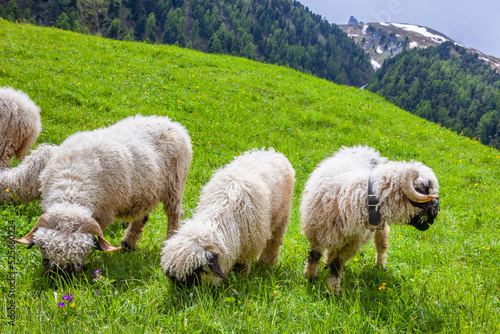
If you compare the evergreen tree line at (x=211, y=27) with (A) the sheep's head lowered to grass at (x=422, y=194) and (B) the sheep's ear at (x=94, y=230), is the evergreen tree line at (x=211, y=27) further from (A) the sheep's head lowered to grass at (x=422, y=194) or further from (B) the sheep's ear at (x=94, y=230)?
(B) the sheep's ear at (x=94, y=230)

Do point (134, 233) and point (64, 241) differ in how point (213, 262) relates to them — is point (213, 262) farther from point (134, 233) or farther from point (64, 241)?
point (134, 233)

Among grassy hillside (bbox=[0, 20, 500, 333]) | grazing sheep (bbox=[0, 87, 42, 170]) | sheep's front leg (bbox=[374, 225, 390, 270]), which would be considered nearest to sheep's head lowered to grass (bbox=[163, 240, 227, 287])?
grassy hillside (bbox=[0, 20, 500, 333])

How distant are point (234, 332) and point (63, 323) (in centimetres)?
152

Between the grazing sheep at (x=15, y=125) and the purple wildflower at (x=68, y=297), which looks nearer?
the purple wildflower at (x=68, y=297)

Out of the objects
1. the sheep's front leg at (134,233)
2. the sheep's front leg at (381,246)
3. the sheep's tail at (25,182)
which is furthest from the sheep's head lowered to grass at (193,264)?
the sheep's tail at (25,182)

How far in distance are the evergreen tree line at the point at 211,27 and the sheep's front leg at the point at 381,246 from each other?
12617 centimetres

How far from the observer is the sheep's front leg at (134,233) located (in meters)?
5.45

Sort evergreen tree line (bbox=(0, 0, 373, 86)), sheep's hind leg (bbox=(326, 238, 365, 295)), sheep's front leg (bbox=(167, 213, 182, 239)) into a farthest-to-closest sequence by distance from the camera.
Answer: evergreen tree line (bbox=(0, 0, 373, 86)) → sheep's front leg (bbox=(167, 213, 182, 239)) → sheep's hind leg (bbox=(326, 238, 365, 295))

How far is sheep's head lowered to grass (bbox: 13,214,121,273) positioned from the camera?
3.68 meters

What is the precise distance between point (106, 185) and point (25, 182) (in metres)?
2.21

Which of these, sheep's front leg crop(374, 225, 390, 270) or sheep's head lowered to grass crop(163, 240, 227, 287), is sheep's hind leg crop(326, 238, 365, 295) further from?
sheep's head lowered to grass crop(163, 240, 227, 287)

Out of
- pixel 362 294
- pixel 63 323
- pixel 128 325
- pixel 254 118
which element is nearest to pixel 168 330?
pixel 128 325

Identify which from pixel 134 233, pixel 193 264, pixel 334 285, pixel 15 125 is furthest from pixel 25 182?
pixel 334 285

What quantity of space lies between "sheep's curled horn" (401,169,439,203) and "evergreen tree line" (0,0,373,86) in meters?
127
